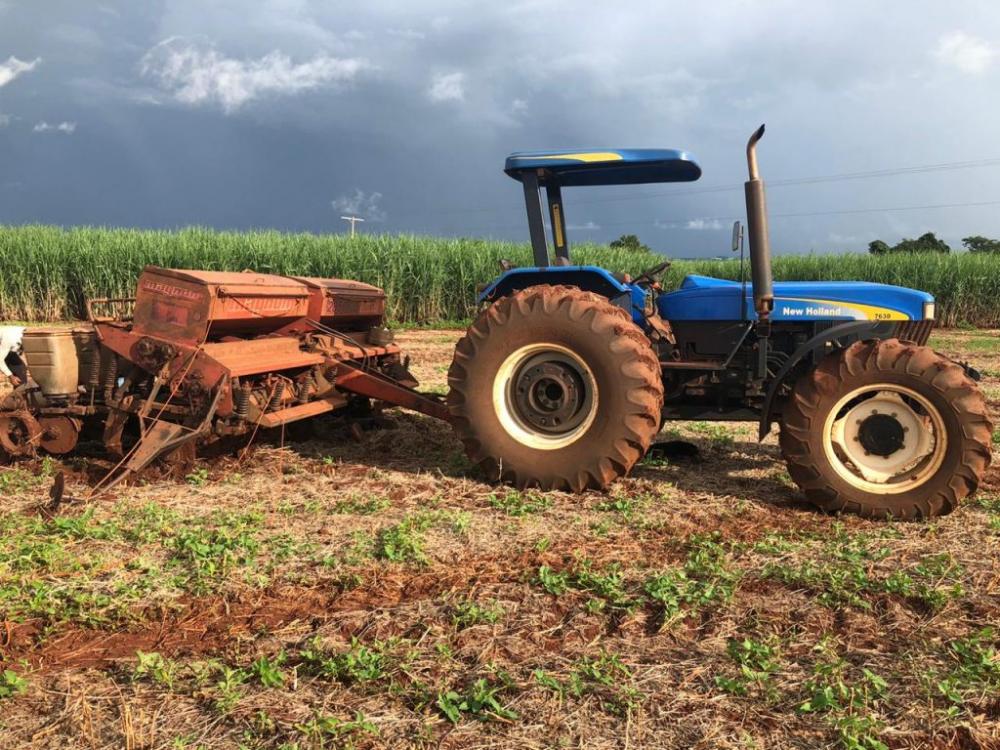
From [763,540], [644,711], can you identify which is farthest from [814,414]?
[644,711]

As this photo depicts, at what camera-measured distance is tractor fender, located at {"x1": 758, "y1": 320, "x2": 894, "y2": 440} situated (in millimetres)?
4230

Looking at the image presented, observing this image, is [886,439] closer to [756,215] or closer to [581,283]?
[756,215]

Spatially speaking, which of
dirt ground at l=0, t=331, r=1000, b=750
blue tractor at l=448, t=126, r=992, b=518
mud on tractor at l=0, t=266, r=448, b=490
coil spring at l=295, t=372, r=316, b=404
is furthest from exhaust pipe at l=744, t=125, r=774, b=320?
coil spring at l=295, t=372, r=316, b=404

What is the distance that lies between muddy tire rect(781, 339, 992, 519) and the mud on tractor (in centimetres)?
237

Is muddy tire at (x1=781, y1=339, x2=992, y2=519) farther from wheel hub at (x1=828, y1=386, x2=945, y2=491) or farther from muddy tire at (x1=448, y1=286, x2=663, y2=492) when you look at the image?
muddy tire at (x1=448, y1=286, x2=663, y2=492)

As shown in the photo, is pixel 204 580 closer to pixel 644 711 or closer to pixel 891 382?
pixel 644 711

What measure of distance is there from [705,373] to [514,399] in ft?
4.13

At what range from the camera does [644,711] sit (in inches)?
88.2

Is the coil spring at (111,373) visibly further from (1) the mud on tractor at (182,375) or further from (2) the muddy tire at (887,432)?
(2) the muddy tire at (887,432)

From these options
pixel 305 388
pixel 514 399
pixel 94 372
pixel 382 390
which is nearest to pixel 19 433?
pixel 94 372

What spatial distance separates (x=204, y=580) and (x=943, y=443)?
145 inches

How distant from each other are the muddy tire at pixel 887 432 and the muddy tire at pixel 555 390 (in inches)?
33.1

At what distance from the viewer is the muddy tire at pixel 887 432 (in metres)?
3.87

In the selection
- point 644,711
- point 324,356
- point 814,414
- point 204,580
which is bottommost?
point 644,711
